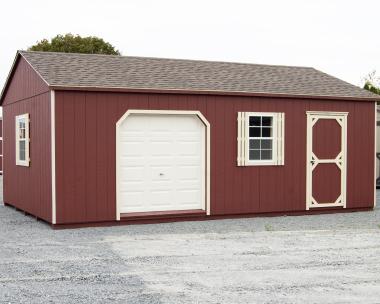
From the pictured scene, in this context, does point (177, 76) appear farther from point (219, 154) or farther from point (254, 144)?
point (254, 144)

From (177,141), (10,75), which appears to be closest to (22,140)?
(10,75)

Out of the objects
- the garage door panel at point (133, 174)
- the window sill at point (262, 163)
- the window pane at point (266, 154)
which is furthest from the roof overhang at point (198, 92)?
the garage door panel at point (133, 174)

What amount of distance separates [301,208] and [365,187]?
5.70 feet

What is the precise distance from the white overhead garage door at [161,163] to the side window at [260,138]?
808 mm

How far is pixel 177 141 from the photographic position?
12.4m

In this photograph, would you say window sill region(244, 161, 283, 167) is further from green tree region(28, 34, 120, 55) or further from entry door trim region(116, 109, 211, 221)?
green tree region(28, 34, 120, 55)

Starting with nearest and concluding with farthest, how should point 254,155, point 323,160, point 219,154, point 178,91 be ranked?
point 178,91
point 219,154
point 254,155
point 323,160

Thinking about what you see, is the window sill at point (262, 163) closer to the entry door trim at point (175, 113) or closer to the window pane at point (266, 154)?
the window pane at point (266, 154)

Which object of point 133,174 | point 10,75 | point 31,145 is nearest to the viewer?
point 133,174

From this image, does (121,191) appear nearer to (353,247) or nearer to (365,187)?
(353,247)

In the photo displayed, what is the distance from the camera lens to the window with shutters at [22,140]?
13.0 metres

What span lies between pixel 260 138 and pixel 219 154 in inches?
37.6

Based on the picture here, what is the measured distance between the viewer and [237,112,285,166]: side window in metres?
12.8

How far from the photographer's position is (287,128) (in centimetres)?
1320
